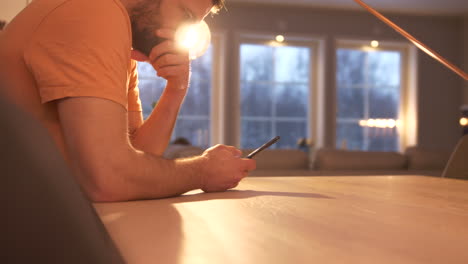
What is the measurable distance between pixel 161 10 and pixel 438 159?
2.47 m

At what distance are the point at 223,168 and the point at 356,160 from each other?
214cm

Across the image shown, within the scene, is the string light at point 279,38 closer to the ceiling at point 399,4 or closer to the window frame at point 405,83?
the ceiling at point 399,4

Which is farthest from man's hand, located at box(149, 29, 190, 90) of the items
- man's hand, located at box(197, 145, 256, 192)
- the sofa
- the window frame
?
the window frame

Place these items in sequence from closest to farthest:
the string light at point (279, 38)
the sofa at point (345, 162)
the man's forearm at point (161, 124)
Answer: the man's forearm at point (161, 124), the sofa at point (345, 162), the string light at point (279, 38)

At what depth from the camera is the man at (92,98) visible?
674 mm

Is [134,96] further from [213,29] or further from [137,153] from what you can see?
[213,29]

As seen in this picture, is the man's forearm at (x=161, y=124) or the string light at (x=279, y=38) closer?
the man's forearm at (x=161, y=124)

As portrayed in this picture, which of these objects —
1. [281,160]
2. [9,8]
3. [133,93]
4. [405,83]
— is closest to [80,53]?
[133,93]

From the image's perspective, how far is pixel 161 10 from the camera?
105cm

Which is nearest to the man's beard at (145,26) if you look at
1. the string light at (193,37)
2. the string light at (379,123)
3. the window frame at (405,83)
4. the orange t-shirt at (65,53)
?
the string light at (193,37)

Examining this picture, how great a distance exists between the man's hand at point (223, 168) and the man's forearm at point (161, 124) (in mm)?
364

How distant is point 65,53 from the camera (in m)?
0.71

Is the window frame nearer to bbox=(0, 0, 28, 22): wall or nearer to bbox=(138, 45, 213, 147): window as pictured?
bbox=(138, 45, 213, 147): window

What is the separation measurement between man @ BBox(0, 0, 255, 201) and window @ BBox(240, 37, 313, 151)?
20.2ft
